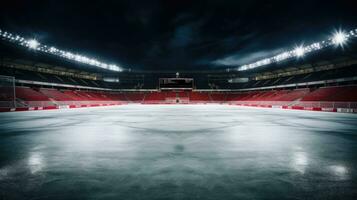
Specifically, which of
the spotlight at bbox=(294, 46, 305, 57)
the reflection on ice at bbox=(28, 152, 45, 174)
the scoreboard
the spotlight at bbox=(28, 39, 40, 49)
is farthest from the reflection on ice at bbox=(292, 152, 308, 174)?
the scoreboard

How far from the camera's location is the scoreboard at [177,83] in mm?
73850

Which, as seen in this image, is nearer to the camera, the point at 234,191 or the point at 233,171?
the point at 234,191

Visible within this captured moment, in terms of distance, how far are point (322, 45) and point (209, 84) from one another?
45322 mm

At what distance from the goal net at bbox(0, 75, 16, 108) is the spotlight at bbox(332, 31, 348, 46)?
1946 inches

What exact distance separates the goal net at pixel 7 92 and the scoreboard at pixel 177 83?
49469 mm

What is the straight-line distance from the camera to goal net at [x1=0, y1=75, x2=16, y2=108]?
1065 inches

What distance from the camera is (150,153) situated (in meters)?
5.70

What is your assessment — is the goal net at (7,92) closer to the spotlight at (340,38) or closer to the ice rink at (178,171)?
the ice rink at (178,171)

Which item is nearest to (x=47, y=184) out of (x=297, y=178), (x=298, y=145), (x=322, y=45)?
(x=297, y=178)

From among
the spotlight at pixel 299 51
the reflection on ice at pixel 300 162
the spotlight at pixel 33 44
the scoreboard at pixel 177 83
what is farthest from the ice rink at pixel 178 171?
the scoreboard at pixel 177 83

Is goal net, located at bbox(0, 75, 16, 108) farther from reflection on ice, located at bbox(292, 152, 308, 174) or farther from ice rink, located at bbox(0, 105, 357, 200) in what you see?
reflection on ice, located at bbox(292, 152, 308, 174)

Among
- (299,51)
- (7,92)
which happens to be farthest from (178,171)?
(299,51)

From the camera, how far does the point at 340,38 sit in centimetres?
3222

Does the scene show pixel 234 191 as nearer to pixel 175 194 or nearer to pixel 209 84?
pixel 175 194
